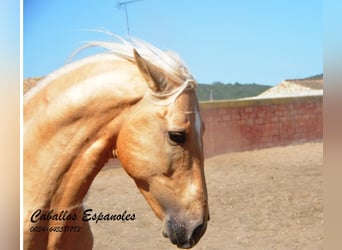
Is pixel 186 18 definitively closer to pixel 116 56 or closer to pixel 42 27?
pixel 116 56

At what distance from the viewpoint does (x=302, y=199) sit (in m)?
1.96

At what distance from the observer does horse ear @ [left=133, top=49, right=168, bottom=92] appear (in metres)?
1.58

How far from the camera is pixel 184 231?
5.51 feet

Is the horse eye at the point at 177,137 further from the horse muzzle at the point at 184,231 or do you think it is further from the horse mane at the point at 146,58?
the horse muzzle at the point at 184,231

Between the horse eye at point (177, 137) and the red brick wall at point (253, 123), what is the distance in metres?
0.39

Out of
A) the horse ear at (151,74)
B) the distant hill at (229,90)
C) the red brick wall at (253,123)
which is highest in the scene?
the horse ear at (151,74)

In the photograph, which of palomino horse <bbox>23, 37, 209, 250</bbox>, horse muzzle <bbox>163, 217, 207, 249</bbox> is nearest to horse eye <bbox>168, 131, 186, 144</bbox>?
palomino horse <bbox>23, 37, 209, 250</bbox>

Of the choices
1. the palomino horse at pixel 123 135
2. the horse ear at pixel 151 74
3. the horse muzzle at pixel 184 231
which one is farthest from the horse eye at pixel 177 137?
the horse muzzle at pixel 184 231

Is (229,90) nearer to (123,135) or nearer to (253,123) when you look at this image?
(253,123)

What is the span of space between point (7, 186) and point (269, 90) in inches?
64.9

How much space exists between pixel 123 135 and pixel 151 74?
268mm

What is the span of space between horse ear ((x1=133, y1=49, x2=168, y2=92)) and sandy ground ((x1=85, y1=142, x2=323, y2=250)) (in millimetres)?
538

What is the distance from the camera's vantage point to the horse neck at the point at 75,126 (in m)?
1.59

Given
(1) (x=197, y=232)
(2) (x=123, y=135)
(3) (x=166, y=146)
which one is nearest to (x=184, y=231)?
(1) (x=197, y=232)
